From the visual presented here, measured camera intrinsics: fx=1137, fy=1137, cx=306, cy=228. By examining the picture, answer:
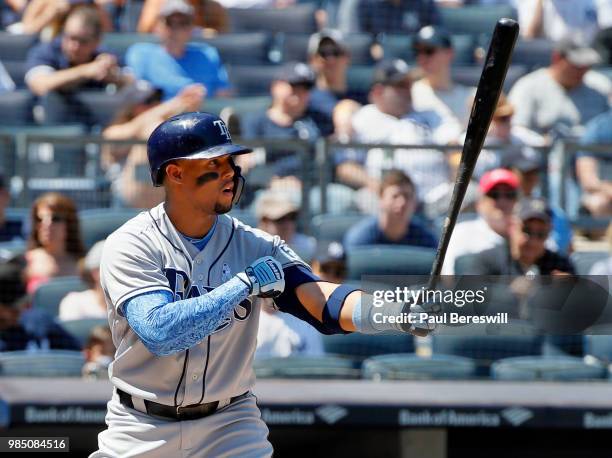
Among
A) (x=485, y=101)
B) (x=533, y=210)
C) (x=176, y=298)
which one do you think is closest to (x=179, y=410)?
(x=176, y=298)

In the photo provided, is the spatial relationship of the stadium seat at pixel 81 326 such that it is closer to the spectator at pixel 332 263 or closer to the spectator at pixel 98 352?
the spectator at pixel 98 352

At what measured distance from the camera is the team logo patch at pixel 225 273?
299cm

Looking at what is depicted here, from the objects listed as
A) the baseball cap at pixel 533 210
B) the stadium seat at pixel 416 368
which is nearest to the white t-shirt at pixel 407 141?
the baseball cap at pixel 533 210

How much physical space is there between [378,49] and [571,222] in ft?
8.46

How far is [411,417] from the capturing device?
4.59m

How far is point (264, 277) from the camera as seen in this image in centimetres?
276

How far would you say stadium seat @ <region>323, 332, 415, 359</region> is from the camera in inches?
210

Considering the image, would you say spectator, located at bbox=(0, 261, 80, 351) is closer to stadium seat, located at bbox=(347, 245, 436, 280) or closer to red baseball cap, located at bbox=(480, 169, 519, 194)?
stadium seat, located at bbox=(347, 245, 436, 280)

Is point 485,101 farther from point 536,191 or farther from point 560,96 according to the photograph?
point 560,96

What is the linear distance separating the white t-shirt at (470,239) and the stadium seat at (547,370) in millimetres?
552

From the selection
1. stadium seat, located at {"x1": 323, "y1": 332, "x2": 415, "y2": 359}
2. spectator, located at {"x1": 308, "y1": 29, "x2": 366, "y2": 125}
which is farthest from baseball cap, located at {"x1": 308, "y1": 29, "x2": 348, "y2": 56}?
stadium seat, located at {"x1": 323, "y1": 332, "x2": 415, "y2": 359}

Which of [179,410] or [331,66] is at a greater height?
[331,66]

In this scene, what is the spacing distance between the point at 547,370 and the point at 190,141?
274 cm

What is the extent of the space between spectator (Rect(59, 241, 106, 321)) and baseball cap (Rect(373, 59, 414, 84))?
7.50ft
